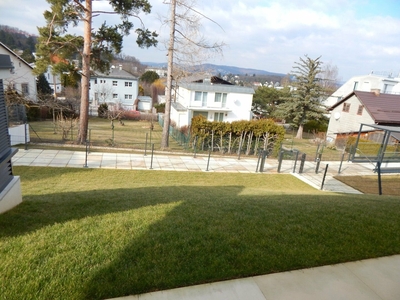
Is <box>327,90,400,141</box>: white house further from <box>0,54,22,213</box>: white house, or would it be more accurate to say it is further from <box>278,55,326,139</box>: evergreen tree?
<box>0,54,22,213</box>: white house

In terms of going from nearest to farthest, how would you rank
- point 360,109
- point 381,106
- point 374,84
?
point 381,106 → point 360,109 → point 374,84

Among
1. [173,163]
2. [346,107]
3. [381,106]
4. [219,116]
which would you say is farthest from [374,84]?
[173,163]

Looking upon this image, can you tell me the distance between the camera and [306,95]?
28.5 m

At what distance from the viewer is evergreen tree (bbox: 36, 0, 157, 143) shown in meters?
12.4

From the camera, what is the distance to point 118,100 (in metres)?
A: 40.4

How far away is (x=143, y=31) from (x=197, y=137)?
22.1 ft

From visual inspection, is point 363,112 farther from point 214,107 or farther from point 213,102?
point 213,102

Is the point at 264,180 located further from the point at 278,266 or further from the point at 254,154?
the point at 278,266

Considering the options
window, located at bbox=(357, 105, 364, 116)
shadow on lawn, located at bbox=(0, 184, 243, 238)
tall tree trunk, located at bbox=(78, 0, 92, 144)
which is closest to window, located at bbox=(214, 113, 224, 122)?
window, located at bbox=(357, 105, 364, 116)

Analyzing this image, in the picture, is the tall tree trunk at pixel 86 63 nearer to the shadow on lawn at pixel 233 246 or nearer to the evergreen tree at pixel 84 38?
the evergreen tree at pixel 84 38

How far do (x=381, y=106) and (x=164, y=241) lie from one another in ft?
90.5

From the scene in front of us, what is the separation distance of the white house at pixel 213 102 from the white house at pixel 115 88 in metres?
15.1

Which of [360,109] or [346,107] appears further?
[346,107]

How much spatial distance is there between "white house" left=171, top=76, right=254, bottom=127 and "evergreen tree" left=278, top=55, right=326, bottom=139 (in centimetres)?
516
